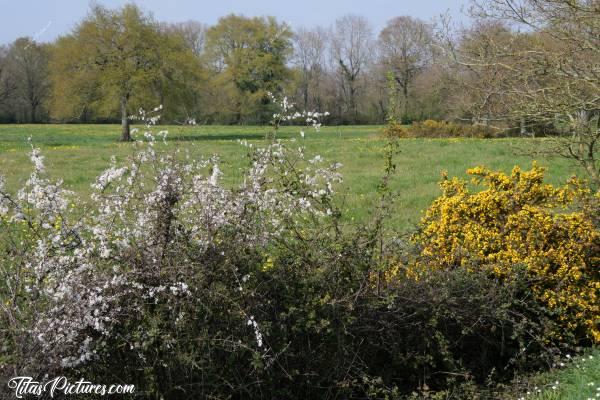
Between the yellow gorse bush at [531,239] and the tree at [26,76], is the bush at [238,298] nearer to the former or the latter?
the yellow gorse bush at [531,239]

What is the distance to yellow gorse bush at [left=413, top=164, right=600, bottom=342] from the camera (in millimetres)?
5504

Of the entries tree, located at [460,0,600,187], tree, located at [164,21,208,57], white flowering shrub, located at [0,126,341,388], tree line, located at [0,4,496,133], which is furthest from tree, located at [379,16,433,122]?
tree, located at [164,21,208,57]

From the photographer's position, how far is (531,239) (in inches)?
228

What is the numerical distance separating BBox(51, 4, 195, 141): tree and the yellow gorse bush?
93.5 feet

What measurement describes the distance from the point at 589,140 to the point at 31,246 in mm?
5952

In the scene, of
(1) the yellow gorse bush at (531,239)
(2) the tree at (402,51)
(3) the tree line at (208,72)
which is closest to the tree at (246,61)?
(3) the tree line at (208,72)

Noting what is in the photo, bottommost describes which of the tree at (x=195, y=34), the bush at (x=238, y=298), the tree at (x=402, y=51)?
the bush at (x=238, y=298)

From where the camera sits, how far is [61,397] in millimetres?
3783

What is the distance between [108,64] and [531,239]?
30.9 metres

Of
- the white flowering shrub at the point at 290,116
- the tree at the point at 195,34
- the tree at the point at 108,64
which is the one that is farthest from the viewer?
the tree at the point at 195,34

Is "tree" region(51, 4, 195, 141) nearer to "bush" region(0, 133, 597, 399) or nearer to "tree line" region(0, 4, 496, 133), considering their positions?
"tree line" region(0, 4, 496, 133)

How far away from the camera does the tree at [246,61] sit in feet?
164

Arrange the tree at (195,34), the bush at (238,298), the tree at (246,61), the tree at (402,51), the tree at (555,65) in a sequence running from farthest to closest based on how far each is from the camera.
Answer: the tree at (195,34), the tree at (246,61), the tree at (402,51), the tree at (555,65), the bush at (238,298)

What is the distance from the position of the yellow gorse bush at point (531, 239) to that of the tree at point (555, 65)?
81cm
